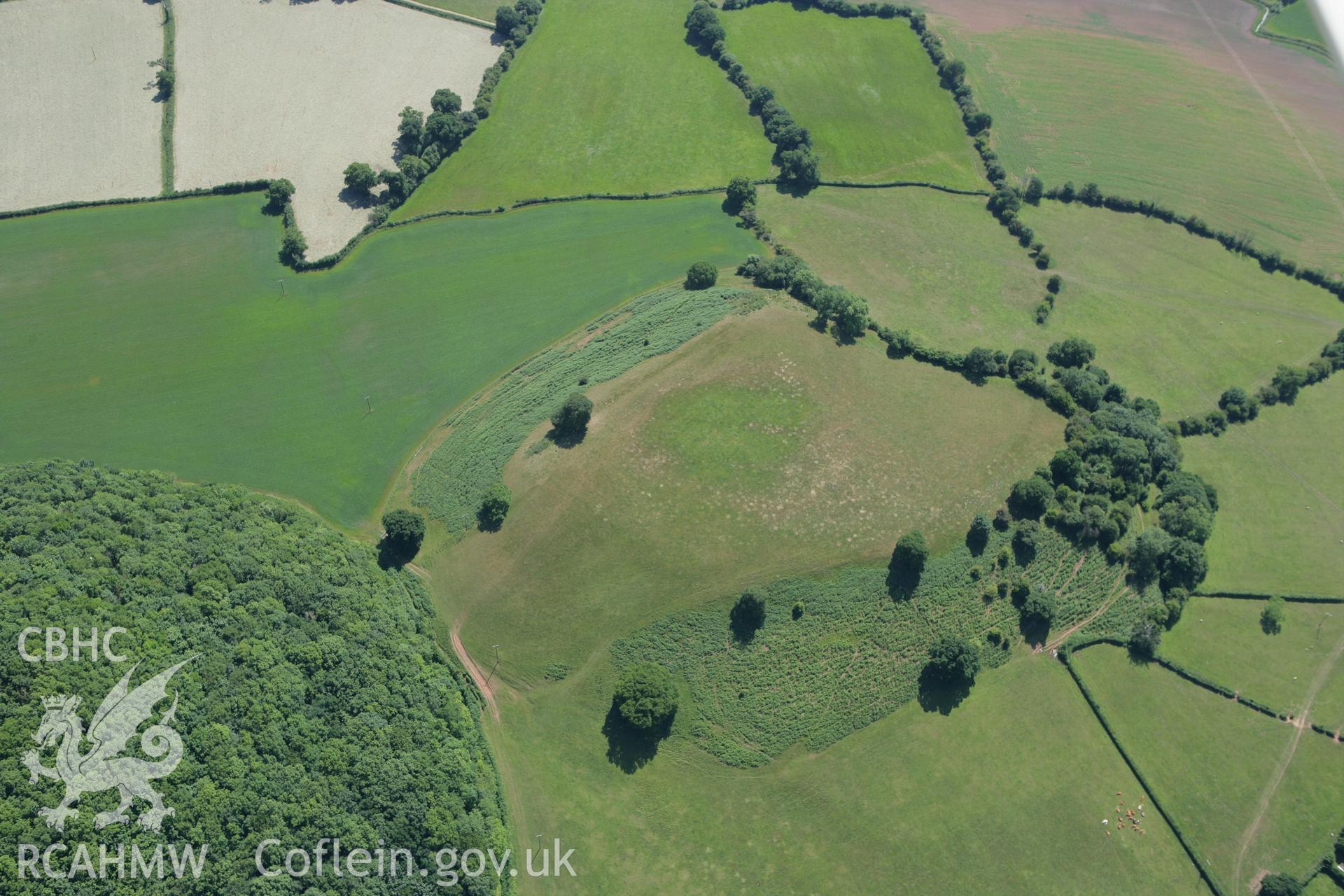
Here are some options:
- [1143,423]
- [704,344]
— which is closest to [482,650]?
[704,344]

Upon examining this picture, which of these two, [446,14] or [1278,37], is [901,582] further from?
[1278,37]

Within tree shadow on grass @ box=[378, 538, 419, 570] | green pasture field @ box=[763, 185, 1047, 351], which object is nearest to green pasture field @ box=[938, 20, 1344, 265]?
green pasture field @ box=[763, 185, 1047, 351]

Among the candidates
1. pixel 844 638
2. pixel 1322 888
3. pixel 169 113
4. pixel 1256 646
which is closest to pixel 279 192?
pixel 169 113

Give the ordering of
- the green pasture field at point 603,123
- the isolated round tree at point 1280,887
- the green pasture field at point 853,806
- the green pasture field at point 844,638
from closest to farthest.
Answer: the isolated round tree at point 1280,887 → the green pasture field at point 853,806 → the green pasture field at point 844,638 → the green pasture field at point 603,123

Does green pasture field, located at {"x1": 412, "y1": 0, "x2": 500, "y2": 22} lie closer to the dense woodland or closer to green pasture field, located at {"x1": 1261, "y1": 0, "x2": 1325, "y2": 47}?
the dense woodland

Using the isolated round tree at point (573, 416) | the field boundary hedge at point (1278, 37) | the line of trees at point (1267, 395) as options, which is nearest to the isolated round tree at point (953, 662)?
the line of trees at point (1267, 395)

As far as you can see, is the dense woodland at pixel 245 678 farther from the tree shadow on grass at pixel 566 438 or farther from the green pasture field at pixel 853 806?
the tree shadow on grass at pixel 566 438
